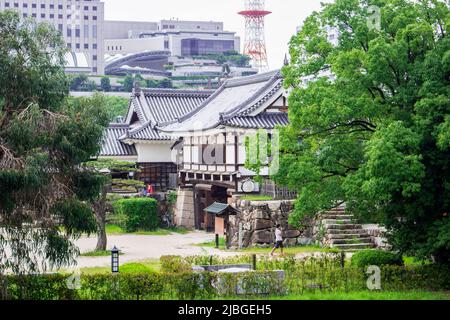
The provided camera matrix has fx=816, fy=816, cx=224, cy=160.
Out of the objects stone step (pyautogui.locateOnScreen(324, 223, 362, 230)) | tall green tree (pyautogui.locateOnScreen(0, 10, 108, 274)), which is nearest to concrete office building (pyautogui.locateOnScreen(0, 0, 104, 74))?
stone step (pyautogui.locateOnScreen(324, 223, 362, 230))

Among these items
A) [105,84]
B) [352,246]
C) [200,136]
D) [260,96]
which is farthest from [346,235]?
[105,84]

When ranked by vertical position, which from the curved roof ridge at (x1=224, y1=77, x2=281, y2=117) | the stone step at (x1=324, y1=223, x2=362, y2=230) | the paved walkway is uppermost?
the curved roof ridge at (x1=224, y1=77, x2=281, y2=117)

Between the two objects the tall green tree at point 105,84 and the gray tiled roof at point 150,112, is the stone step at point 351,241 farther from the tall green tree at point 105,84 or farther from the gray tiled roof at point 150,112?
the tall green tree at point 105,84

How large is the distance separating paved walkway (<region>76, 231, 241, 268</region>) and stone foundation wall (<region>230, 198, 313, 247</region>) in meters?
1.79

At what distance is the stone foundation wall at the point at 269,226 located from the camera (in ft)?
120

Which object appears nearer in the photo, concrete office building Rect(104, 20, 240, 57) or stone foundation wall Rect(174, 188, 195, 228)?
stone foundation wall Rect(174, 188, 195, 228)

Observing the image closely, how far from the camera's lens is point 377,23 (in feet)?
84.7

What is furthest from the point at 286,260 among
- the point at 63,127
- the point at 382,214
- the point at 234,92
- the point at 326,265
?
the point at 234,92

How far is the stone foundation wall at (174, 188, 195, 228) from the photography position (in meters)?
47.2

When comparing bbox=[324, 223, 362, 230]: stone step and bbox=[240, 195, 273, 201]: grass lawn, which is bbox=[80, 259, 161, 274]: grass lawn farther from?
bbox=[324, 223, 362, 230]: stone step

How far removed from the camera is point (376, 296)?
77.2 ft

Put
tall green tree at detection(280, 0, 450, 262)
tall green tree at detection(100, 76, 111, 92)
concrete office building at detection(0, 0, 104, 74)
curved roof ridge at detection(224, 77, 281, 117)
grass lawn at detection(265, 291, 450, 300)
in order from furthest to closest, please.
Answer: concrete office building at detection(0, 0, 104, 74) < tall green tree at detection(100, 76, 111, 92) < curved roof ridge at detection(224, 77, 281, 117) < tall green tree at detection(280, 0, 450, 262) < grass lawn at detection(265, 291, 450, 300)
